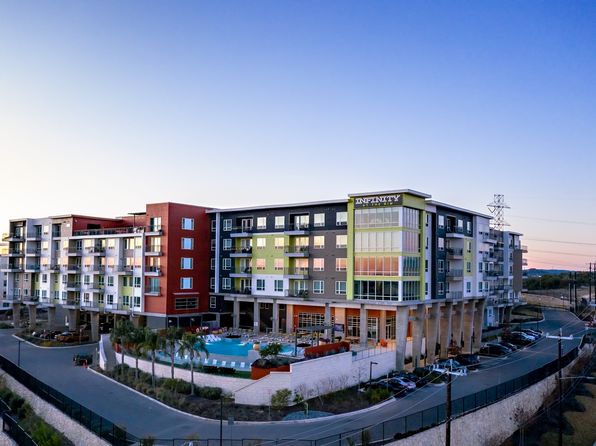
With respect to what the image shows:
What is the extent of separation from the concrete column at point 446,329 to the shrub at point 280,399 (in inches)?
1078

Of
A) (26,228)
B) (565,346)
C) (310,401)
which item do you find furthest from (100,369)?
(565,346)

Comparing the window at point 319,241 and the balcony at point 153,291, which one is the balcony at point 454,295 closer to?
the window at point 319,241

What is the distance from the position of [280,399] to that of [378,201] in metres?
22.5

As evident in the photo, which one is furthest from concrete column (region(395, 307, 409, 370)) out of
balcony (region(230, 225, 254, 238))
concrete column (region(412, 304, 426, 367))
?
balcony (region(230, 225, 254, 238))

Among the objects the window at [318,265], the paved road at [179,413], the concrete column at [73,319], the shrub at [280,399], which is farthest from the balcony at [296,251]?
the concrete column at [73,319]

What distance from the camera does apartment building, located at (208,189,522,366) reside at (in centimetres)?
4866

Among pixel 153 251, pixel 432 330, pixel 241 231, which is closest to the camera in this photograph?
pixel 432 330

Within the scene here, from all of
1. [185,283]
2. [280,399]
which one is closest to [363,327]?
[280,399]

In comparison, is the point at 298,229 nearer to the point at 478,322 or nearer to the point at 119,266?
the point at 119,266

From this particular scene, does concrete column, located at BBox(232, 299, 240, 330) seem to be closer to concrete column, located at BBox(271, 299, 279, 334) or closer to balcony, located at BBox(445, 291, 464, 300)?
concrete column, located at BBox(271, 299, 279, 334)

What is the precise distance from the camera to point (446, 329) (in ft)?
184

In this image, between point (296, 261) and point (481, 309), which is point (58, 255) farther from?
point (481, 309)

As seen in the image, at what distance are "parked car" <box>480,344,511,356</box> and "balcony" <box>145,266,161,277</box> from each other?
37089 mm

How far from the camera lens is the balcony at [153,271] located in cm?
5850
